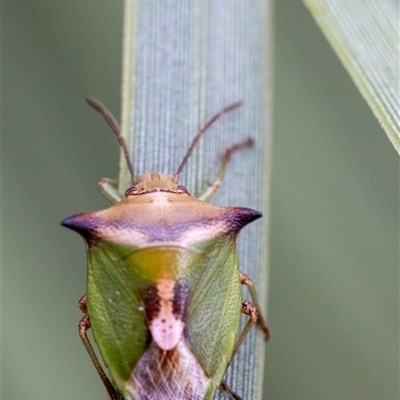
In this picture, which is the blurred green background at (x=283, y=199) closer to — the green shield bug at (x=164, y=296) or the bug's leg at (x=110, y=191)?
the bug's leg at (x=110, y=191)

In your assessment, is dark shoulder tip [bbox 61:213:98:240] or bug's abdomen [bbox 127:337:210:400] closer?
bug's abdomen [bbox 127:337:210:400]

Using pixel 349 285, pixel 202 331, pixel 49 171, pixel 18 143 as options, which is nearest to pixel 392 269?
pixel 349 285

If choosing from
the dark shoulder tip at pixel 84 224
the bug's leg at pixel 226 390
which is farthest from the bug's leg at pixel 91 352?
the bug's leg at pixel 226 390

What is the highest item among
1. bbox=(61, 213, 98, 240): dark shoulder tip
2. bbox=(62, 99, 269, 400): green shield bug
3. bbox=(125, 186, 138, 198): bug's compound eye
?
bbox=(125, 186, 138, 198): bug's compound eye

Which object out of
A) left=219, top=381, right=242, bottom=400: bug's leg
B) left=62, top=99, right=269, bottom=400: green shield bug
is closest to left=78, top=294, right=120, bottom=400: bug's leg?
left=62, top=99, right=269, bottom=400: green shield bug

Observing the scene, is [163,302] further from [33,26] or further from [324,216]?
[33,26]

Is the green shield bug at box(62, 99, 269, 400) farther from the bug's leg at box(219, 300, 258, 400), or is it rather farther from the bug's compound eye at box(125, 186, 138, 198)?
the bug's compound eye at box(125, 186, 138, 198)
